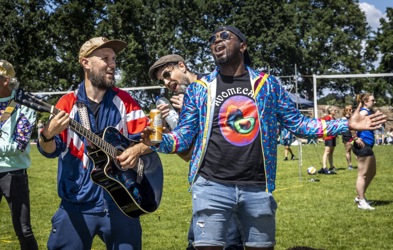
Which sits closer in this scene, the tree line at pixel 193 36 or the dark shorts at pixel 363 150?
the dark shorts at pixel 363 150

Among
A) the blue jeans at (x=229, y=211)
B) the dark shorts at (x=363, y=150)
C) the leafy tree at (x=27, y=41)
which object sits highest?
the leafy tree at (x=27, y=41)

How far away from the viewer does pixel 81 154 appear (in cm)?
418

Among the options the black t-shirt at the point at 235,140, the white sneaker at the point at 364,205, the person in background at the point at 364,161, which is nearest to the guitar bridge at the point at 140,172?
the black t-shirt at the point at 235,140

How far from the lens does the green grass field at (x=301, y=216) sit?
25.8 feet

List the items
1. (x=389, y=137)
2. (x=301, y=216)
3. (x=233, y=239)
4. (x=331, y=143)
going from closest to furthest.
A: (x=233, y=239)
(x=301, y=216)
(x=331, y=143)
(x=389, y=137)

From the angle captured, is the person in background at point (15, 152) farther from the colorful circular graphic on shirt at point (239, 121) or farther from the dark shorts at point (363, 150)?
the dark shorts at point (363, 150)

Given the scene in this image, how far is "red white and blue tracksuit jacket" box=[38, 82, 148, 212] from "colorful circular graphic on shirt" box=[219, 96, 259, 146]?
0.78 metres

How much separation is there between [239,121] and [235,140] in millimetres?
143

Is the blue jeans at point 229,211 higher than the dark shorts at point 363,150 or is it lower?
lower

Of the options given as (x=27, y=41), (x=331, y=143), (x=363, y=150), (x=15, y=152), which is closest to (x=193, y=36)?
(x=27, y=41)

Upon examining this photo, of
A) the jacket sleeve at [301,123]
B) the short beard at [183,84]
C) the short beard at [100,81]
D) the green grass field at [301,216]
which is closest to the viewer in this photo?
the jacket sleeve at [301,123]

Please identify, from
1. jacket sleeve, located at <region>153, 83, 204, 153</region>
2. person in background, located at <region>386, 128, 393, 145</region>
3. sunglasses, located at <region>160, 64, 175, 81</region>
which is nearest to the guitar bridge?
jacket sleeve, located at <region>153, 83, 204, 153</region>

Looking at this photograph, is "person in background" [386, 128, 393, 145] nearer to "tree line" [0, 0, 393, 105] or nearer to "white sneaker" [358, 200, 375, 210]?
"tree line" [0, 0, 393, 105]

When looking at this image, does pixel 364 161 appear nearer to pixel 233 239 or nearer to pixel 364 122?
pixel 233 239
